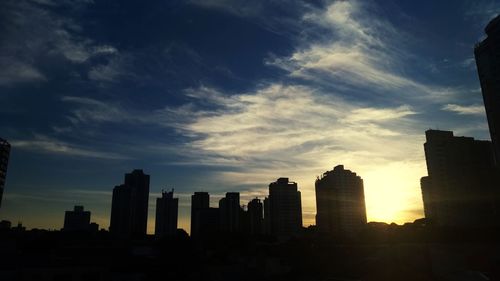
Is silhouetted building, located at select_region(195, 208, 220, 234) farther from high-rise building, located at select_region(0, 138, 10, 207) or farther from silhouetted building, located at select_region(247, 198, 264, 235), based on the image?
high-rise building, located at select_region(0, 138, 10, 207)

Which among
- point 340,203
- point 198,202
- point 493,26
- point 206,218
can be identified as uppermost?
point 493,26

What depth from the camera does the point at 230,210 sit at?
133 meters

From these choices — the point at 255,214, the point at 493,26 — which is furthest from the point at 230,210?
the point at 493,26

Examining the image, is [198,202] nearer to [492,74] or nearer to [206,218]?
[206,218]

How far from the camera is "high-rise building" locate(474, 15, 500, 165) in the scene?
67125 mm

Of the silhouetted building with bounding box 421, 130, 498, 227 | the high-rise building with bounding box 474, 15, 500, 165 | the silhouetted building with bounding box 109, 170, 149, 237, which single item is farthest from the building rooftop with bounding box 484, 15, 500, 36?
the silhouetted building with bounding box 109, 170, 149, 237

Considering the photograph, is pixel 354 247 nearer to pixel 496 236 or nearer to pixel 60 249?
pixel 496 236

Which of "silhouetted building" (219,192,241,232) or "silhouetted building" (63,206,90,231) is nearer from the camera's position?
"silhouetted building" (219,192,241,232)

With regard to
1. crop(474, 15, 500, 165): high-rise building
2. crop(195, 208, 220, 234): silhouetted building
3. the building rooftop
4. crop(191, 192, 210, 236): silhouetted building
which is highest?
the building rooftop

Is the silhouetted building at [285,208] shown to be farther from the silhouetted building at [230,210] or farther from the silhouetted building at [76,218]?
the silhouetted building at [76,218]

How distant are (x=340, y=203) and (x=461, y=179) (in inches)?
2004

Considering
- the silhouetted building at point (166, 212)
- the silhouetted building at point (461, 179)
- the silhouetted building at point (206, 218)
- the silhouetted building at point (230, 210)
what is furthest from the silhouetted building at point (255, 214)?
the silhouetted building at point (461, 179)

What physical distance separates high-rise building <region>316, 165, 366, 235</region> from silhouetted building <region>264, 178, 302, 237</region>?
47.7ft

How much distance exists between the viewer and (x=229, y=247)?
217 ft
